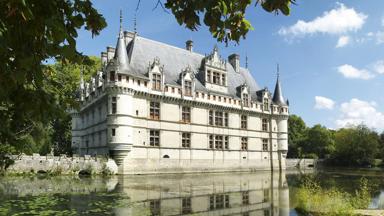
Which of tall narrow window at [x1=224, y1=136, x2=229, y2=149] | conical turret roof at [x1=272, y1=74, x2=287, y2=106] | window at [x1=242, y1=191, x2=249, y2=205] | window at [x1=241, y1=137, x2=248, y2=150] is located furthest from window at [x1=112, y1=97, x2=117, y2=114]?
conical turret roof at [x1=272, y1=74, x2=287, y2=106]

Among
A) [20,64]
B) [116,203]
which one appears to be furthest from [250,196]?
[20,64]

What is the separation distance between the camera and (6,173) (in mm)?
23594

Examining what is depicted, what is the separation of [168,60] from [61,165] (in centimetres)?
1293

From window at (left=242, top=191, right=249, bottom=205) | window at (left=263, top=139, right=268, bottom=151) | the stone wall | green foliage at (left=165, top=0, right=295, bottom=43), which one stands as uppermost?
green foliage at (left=165, top=0, right=295, bottom=43)

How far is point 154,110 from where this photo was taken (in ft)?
98.2

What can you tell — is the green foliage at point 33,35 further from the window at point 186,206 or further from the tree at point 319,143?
the tree at point 319,143

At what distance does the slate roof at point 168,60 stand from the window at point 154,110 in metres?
2.18

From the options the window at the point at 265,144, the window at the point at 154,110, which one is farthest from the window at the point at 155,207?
the window at the point at 265,144

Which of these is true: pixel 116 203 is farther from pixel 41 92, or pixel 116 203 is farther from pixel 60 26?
pixel 60 26

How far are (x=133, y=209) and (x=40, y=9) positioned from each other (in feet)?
30.3

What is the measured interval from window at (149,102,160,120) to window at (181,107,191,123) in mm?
2395

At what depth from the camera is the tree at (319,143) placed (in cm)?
5584

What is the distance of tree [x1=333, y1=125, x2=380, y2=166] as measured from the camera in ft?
169

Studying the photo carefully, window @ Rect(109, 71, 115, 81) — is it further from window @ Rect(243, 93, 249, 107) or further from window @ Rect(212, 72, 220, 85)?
window @ Rect(243, 93, 249, 107)
